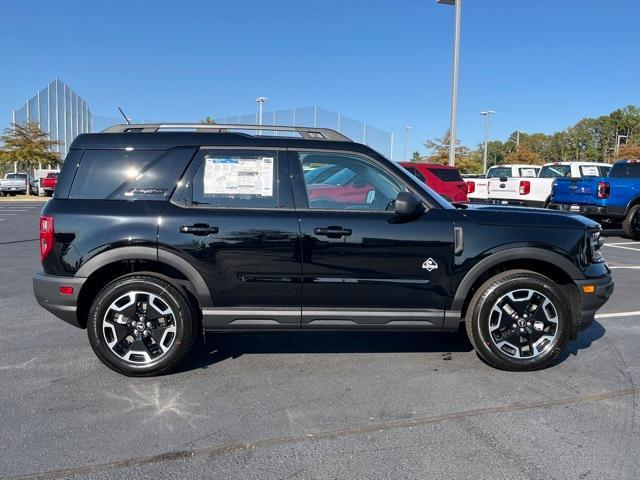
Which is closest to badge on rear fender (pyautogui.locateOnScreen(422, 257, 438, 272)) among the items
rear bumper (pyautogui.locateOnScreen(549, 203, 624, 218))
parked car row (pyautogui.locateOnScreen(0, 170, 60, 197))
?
rear bumper (pyautogui.locateOnScreen(549, 203, 624, 218))

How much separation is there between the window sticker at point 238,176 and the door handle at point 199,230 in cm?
29

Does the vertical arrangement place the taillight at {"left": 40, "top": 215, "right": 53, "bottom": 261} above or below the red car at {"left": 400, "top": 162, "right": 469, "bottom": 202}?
below

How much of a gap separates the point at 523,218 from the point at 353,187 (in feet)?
4.49

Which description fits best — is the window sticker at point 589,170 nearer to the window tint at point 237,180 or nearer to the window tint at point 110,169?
the window tint at point 237,180

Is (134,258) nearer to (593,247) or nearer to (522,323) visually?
(522,323)

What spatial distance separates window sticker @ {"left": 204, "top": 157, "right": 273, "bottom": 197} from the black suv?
1 cm

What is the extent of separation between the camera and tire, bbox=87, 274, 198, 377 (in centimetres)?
399

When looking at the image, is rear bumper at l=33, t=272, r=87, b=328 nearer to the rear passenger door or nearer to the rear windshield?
the rear passenger door

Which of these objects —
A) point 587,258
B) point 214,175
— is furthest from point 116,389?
point 587,258

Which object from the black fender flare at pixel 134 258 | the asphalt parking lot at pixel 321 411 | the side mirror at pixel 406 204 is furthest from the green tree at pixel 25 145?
the side mirror at pixel 406 204

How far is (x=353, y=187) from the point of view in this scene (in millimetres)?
4305

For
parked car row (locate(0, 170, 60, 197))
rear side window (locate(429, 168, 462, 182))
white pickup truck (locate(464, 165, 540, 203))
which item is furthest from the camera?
parked car row (locate(0, 170, 60, 197))

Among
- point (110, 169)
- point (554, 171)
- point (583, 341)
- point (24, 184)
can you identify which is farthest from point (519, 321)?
point (24, 184)

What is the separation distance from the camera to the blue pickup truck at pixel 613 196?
1242cm
